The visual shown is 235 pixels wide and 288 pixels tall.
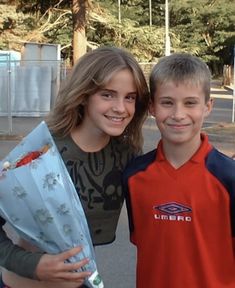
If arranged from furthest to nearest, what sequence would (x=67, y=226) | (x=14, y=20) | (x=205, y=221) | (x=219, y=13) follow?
(x=219, y=13), (x=14, y=20), (x=205, y=221), (x=67, y=226)

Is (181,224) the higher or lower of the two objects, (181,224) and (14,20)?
the lower

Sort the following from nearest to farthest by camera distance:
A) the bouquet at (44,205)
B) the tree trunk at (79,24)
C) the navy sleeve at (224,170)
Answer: the bouquet at (44,205)
the navy sleeve at (224,170)
the tree trunk at (79,24)

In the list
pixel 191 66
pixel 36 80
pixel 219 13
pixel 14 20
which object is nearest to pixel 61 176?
pixel 191 66

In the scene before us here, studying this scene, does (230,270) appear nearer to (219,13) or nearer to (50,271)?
(50,271)

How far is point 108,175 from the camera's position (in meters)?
2.26

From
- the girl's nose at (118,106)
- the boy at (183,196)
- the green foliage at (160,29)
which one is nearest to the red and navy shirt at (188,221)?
the boy at (183,196)

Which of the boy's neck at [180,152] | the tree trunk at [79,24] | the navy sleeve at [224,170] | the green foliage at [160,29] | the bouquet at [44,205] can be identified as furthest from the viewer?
the green foliage at [160,29]

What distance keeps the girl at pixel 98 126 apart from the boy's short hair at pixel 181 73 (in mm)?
59

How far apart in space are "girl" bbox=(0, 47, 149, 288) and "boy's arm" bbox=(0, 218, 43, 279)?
0.02m

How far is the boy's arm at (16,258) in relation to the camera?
1920mm

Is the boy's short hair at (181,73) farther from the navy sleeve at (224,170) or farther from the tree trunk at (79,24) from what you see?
the tree trunk at (79,24)

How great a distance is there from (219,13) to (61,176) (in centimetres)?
6168

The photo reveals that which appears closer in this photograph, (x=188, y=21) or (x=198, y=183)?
(x=198, y=183)

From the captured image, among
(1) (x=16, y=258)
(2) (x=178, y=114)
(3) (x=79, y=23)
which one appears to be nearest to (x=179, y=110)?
(2) (x=178, y=114)
